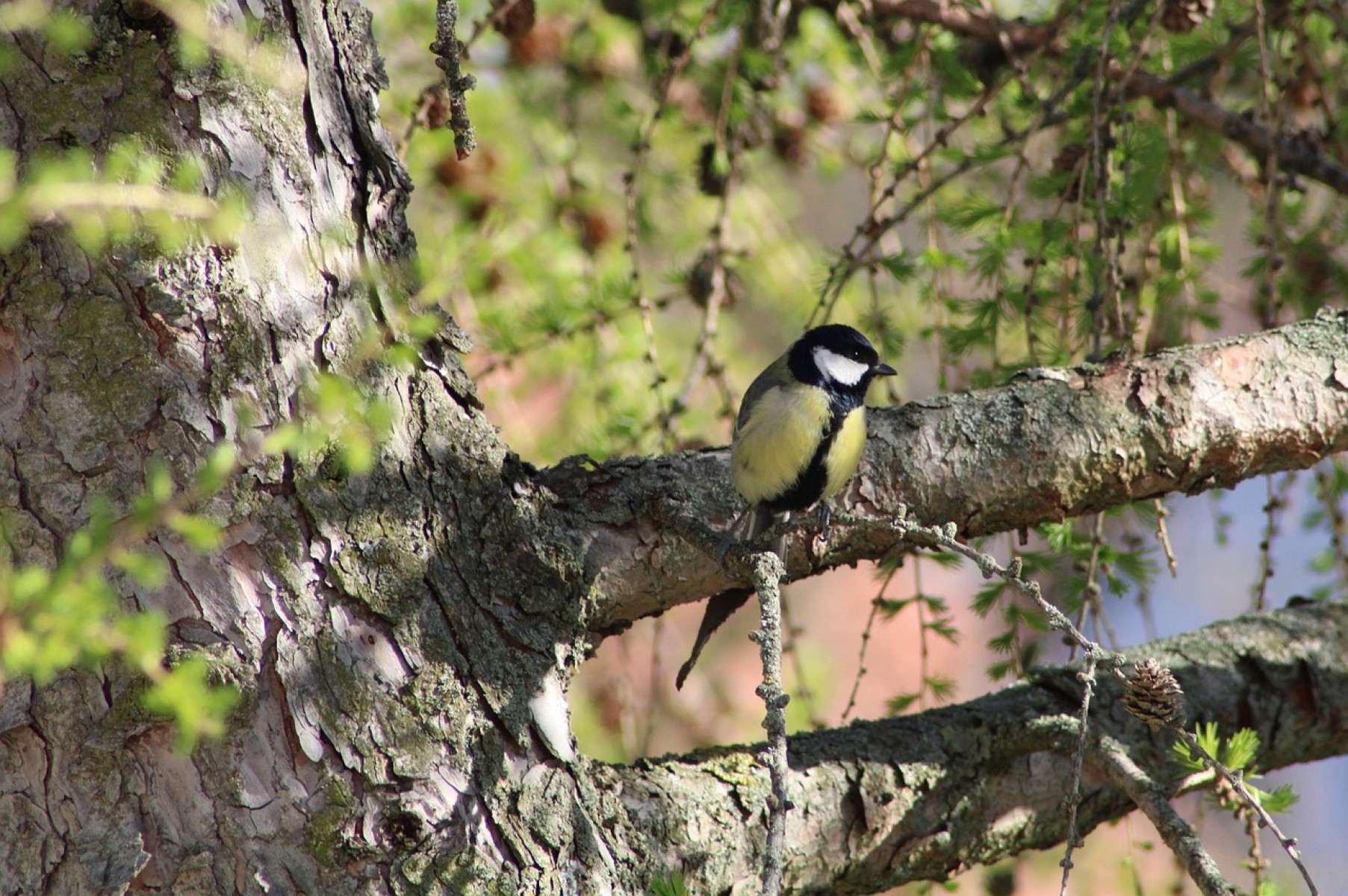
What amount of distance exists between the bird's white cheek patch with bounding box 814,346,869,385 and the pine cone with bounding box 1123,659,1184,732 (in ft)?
3.55

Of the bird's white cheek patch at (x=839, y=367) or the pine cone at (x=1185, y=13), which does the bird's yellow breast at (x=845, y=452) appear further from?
the pine cone at (x=1185, y=13)

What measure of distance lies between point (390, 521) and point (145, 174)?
70cm

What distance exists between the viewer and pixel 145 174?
93 centimetres

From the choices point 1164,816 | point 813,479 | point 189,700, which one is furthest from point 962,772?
point 189,700

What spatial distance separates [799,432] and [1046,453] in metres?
0.51

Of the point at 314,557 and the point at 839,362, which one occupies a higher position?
the point at 839,362

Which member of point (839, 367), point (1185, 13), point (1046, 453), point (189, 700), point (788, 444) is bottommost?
point (189, 700)

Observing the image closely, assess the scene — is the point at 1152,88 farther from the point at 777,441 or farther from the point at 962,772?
the point at 962,772

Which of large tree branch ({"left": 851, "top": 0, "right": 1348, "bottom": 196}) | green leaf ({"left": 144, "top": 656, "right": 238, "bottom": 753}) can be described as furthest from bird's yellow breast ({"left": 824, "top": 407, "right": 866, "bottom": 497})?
green leaf ({"left": 144, "top": 656, "right": 238, "bottom": 753})

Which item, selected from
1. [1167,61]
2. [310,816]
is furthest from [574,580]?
[1167,61]

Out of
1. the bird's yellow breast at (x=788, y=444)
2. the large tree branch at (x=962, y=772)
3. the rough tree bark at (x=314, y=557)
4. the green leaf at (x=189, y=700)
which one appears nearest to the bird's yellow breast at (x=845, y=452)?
the bird's yellow breast at (x=788, y=444)

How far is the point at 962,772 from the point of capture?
208cm

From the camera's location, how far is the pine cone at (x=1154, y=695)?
1499 millimetres

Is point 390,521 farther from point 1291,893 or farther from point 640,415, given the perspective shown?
point 1291,893
